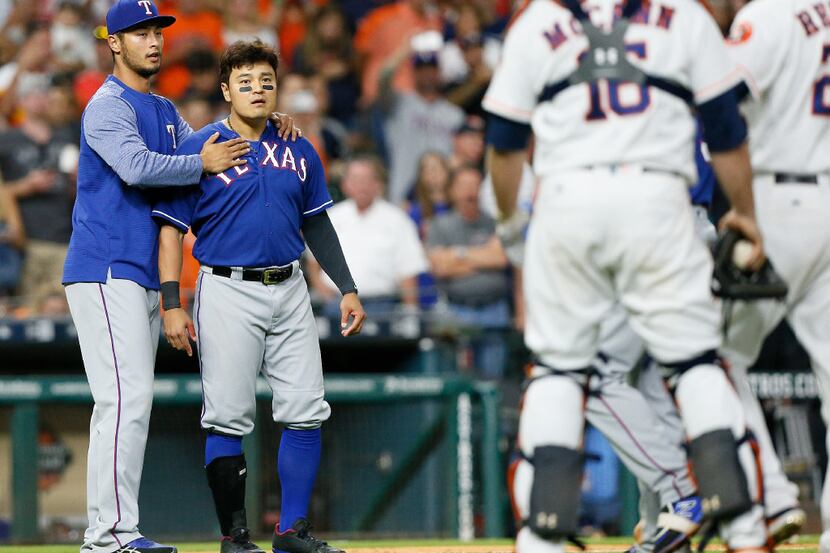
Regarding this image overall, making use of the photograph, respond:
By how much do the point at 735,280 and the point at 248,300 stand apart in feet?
5.84

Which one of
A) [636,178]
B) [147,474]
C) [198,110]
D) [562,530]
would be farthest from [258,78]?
[198,110]

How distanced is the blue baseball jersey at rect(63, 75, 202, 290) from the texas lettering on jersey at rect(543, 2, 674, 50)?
1555 millimetres

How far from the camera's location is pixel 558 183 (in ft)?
13.7

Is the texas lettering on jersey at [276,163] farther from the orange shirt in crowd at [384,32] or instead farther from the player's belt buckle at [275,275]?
the orange shirt in crowd at [384,32]

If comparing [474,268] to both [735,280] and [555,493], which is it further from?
[555,493]

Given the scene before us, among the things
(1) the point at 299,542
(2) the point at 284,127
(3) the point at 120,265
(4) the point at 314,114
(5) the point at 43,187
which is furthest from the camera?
(4) the point at 314,114

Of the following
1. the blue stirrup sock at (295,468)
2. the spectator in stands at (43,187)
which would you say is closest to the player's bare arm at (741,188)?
the blue stirrup sock at (295,468)

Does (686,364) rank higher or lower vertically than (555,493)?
higher

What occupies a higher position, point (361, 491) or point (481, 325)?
point (481, 325)

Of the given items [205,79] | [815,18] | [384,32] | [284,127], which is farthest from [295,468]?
[384,32]

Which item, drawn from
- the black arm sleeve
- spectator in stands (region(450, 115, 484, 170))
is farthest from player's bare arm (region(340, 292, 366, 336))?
spectator in stands (region(450, 115, 484, 170))

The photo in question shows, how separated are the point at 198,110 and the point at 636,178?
20.1 feet

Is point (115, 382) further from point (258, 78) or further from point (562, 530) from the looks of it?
point (562, 530)

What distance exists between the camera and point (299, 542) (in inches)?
205
